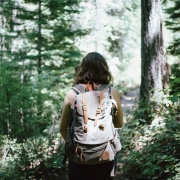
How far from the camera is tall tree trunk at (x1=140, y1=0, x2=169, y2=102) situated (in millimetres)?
6457

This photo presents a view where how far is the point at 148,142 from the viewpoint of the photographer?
Result: 5.36 metres

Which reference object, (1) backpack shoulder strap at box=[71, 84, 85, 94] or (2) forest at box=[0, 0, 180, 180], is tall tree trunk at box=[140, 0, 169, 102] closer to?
(2) forest at box=[0, 0, 180, 180]

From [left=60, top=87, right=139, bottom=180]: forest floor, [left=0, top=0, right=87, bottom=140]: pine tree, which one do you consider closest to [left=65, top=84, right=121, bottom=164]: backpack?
[left=60, top=87, right=139, bottom=180]: forest floor

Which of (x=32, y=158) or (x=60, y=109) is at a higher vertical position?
(x=60, y=109)

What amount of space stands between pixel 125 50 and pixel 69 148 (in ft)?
57.3

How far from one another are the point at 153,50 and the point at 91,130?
186 inches

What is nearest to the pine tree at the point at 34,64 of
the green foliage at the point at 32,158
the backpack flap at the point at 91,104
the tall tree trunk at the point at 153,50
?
the green foliage at the point at 32,158

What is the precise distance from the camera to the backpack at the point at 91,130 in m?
2.32

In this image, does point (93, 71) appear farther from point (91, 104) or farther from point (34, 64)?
point (34, 64)

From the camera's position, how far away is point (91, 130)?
232 cm

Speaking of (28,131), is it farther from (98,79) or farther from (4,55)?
(4,55)

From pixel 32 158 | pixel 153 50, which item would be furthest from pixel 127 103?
pixel 32 158

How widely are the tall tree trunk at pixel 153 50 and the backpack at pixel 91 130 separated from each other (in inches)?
168

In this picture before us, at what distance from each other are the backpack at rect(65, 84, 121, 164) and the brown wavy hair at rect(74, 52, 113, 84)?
0.16 m
